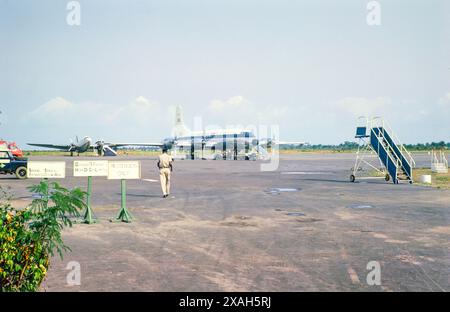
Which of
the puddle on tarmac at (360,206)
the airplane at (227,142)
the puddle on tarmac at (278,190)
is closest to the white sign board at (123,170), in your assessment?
the puddle on tarmac at (360,206)

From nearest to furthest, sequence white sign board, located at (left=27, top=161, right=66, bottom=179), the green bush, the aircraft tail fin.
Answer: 1. the green bush
2. white sign board, located at (left=27, top=161, right=66, bottom=179)
3. the aircraft tail fin

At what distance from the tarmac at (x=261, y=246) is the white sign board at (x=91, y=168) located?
5.10 ft

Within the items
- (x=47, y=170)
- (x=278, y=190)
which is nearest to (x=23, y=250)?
(x=47, y=170)

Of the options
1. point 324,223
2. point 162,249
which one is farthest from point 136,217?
point 324,223

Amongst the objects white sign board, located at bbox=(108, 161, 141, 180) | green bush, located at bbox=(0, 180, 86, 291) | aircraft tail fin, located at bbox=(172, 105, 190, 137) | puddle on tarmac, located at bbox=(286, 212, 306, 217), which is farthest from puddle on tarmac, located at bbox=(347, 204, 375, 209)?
aircraft tail fin, located at bbox=(172, 105, 190, 137)

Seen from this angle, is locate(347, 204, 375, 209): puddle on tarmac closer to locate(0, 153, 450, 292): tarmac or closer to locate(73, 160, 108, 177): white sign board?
locate(0, 153, 450, 292): tarmac

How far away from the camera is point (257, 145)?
6569 cm

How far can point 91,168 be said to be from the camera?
524 inches

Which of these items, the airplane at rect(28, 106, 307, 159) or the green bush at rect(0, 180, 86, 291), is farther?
the airplane at rect(28, 106, 307, 159)

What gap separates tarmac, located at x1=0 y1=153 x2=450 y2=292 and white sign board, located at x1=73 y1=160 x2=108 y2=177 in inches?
61.2

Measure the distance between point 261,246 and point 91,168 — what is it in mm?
6725

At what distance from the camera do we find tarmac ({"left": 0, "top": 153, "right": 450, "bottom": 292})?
6.86 meters

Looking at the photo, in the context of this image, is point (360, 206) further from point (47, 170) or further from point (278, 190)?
point (47, 170)
